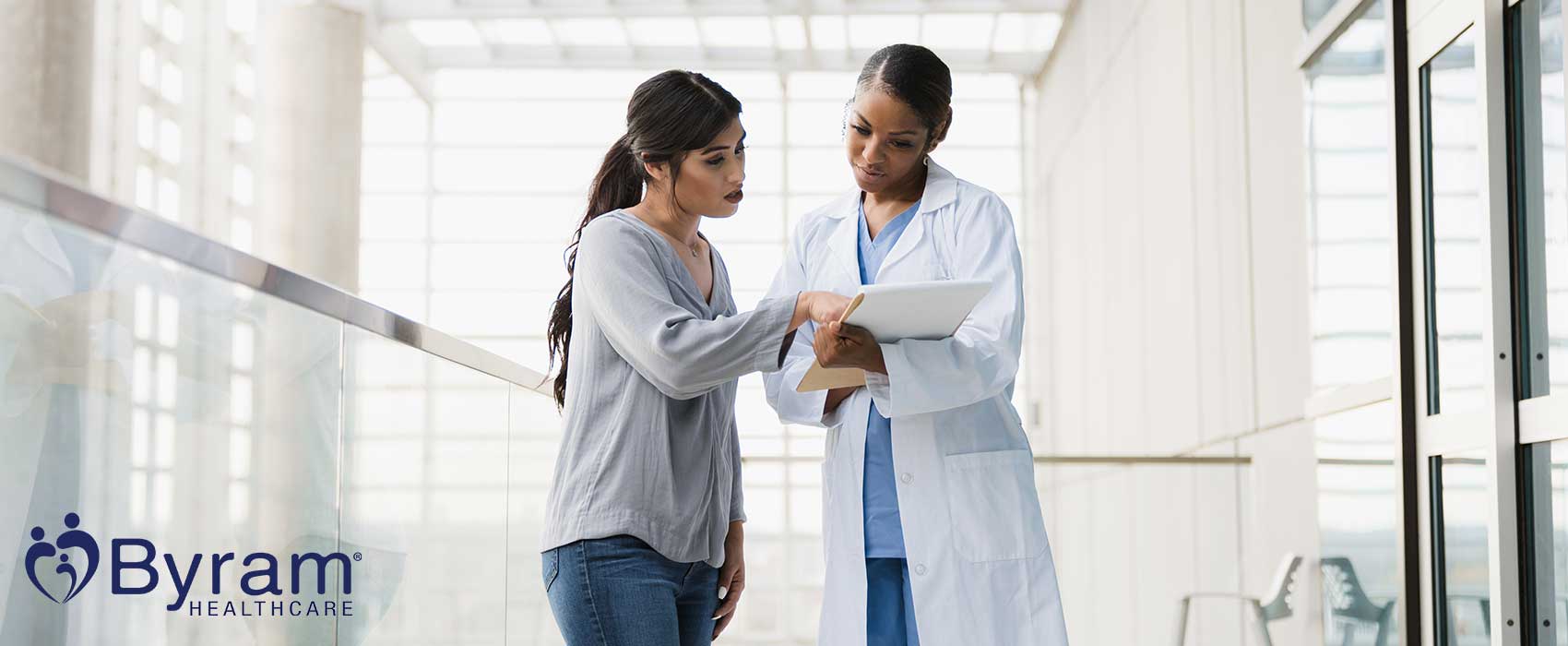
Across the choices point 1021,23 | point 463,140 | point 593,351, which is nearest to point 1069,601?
point 593,351

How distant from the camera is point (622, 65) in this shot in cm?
1283

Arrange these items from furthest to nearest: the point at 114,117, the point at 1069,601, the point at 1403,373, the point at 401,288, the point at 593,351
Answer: the point at 401,288, the point at 114,117, the point at 1069,601, the point at 1403,373, the point at 593,351

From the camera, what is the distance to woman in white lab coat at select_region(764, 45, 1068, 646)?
1.67 meters

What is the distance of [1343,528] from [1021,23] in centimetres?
865

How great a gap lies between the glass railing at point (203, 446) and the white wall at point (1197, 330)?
255 centimetres

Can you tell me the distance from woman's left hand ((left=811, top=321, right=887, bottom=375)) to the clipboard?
0.03 feet

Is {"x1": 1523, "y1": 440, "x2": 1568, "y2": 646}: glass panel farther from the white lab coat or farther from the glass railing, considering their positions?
the glass railing

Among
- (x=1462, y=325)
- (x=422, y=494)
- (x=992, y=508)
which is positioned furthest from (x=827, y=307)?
(x=1462, y=325)

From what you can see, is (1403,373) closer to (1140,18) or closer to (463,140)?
(1140,18)

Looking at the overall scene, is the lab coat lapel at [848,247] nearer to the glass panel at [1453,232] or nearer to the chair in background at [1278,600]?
the glass panel at [1453,232]

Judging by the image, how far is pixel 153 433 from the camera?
192cm

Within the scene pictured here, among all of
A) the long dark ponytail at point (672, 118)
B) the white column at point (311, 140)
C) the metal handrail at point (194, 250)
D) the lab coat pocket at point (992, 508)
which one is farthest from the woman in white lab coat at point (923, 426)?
the white column at point (311, 140)

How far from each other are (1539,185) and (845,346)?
1599 millimetres

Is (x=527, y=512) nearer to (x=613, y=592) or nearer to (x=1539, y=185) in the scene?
(x=613, y=592)
